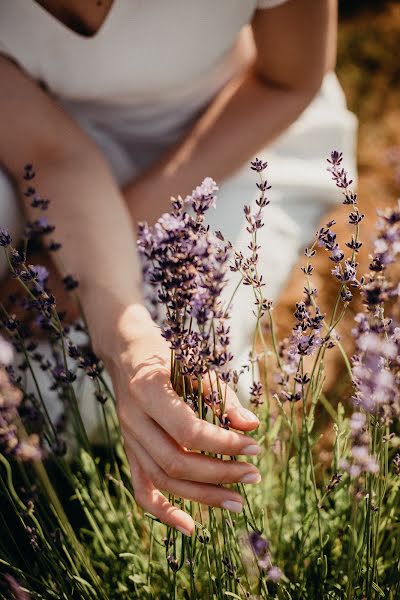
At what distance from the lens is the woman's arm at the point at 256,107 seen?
1.76 meters

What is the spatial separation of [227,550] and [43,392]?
897 millimetres

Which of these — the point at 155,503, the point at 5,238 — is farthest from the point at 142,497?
the point at 5,238

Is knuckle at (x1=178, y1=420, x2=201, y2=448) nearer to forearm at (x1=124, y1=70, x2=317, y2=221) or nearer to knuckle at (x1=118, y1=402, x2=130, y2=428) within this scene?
knuckle at (x1=118, y1=402, x2=130, y2=428)

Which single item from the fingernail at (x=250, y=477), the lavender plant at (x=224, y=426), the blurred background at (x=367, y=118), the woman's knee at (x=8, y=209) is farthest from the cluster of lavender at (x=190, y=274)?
the blurred background at (x=367, y=118)

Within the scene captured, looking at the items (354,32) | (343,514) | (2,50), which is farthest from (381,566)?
(354,32)

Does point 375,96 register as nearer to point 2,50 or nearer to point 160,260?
point 2,50

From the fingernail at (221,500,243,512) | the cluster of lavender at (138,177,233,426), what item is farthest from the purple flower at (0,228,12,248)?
the fingernail at (221,500,243,512)

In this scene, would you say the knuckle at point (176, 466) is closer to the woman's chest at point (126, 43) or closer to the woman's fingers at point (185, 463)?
the woman's fingers at point (185, 463)

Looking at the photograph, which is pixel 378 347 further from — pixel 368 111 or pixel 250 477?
pixel 368 111

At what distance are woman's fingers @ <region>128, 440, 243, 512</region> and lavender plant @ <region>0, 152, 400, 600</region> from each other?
0.08m

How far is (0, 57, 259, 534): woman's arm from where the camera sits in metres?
0.89

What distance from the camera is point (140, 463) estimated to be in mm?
1006

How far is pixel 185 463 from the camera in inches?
35.2

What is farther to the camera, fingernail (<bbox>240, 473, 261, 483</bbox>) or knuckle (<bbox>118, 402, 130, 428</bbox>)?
knuckle (<bbox>118, 402, 130, 428</bbox>)
